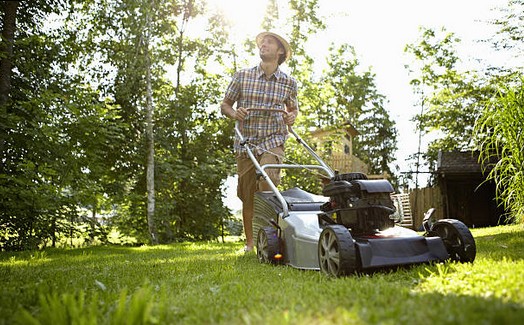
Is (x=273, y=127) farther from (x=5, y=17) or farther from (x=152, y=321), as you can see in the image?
(x=152, y=321)

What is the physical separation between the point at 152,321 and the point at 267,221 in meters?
2.32

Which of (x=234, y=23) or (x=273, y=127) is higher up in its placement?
(x=234, y=23)

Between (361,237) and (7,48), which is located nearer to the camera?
(361,237)

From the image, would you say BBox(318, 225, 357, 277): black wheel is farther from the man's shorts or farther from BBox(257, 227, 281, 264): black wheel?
the man's shorts

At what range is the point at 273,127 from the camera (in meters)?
4.46

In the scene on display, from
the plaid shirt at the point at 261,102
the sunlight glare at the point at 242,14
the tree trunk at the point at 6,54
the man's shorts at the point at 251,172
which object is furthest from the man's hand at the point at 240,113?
the sunlight glare at the point at 242,14

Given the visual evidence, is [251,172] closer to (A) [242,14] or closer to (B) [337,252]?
(B) [337,252]

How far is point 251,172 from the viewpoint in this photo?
451cm

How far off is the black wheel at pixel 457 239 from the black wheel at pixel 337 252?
74 cm

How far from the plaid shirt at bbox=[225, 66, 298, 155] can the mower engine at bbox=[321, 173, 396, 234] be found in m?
1.67

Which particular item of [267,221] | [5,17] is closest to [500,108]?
[267,221]

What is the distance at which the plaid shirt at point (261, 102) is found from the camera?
14.6 feet

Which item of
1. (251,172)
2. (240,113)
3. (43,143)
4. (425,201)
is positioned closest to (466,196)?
(425,201)

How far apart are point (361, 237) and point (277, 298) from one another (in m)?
0.94
